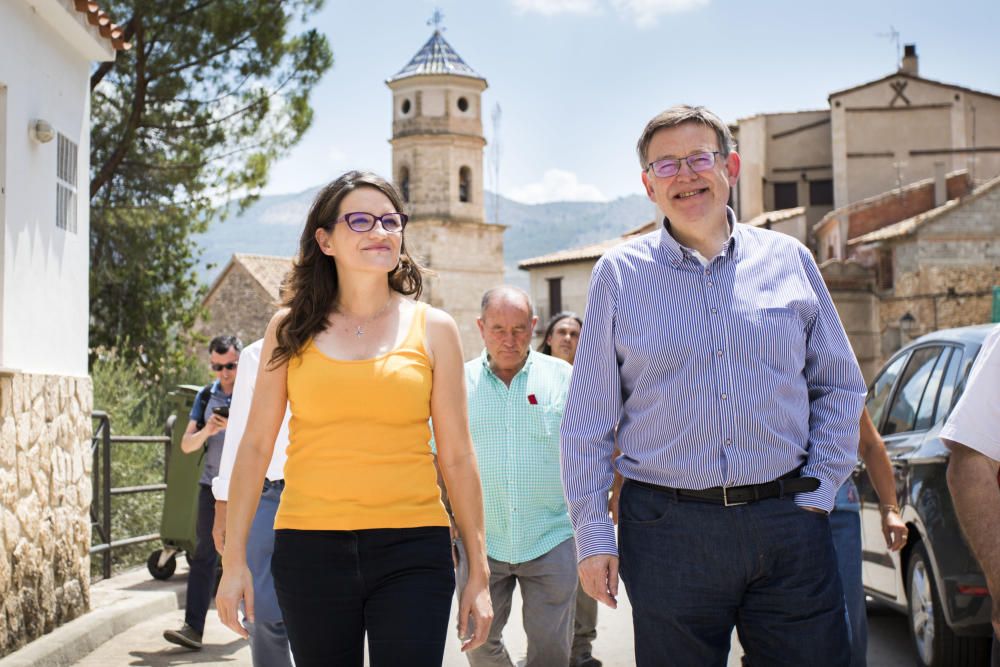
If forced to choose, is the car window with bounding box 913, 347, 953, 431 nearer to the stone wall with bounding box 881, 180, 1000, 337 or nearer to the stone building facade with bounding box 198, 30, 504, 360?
the stone wall with bounding box 881, 180, 1000, 337

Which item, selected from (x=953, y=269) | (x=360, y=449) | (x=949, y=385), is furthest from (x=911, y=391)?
(x=953, y=269)

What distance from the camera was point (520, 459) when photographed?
6.09m

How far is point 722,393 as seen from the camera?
141 inches

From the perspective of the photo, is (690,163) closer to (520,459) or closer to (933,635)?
(520,459)

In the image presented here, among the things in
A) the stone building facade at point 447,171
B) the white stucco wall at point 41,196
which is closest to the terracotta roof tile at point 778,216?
the stone building facade at point 447,171

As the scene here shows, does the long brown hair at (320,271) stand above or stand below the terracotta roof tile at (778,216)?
below

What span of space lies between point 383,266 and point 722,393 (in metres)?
1.14

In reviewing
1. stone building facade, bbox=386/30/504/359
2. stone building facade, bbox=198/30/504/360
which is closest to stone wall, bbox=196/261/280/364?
stone building facade, bbox=198/30/504/360

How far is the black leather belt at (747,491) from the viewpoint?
354cm

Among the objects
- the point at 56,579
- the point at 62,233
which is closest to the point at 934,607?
the point at 56,579

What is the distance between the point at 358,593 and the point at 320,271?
1.08 metres

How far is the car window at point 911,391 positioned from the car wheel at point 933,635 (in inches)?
35.7

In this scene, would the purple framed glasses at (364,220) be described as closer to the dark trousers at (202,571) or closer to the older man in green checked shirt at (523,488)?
the older man in green checked shirt at (523,488)

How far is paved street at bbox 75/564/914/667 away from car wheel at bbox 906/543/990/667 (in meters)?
0.66
